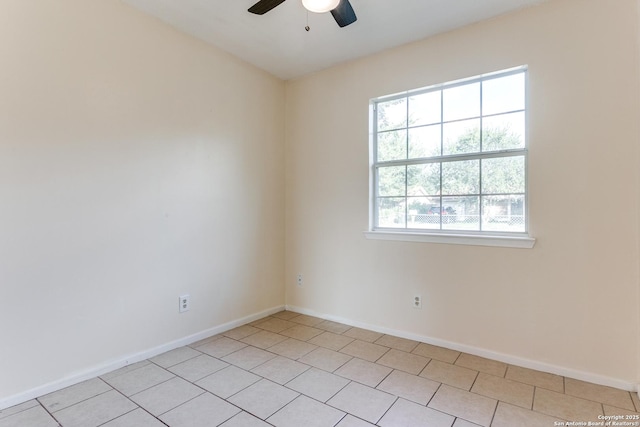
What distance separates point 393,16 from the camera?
8.00 ft

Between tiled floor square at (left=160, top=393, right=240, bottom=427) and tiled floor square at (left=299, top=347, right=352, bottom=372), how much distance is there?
2.34 ft

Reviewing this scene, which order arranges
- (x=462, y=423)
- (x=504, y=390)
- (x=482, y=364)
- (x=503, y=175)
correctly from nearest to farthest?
(x=462, y=423) → (x=504, y=390) → (x=482, y=364) → (x=503, y=175)

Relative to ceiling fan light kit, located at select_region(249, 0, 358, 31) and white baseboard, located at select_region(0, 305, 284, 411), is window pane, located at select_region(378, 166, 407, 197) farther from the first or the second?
white baseboard, located at select_region(0, 305, 284, 411)

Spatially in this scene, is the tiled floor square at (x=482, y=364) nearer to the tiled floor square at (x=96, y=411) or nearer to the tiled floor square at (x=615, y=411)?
the tiled floor square at (x=615, y=411)

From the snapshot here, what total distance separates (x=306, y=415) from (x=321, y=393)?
24 centimetres

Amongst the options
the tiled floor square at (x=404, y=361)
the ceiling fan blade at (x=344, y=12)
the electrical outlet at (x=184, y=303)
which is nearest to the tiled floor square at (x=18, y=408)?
the electrical outlet at (x=184, y=303)

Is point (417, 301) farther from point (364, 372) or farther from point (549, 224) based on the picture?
point (549, 224)

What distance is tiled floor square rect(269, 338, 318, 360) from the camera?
2.55m

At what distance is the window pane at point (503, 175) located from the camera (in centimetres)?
242

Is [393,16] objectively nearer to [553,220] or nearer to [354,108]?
[354,108]

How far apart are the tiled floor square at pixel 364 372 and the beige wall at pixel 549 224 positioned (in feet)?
2.12

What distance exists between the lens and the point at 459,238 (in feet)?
8.49

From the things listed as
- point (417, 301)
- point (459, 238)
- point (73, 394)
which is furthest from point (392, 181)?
point (73, 394)

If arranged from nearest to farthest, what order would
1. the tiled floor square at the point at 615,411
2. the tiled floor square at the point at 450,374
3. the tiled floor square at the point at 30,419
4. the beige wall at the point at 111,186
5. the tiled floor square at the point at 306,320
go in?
the tiled floor square at the point at 30,419 → the tiled floor square at the point at 615,411 → the beige wall at the point at 111,186 → the tiled floor square at the point at 450,374 → the tiled floor square at the point at 306,320
